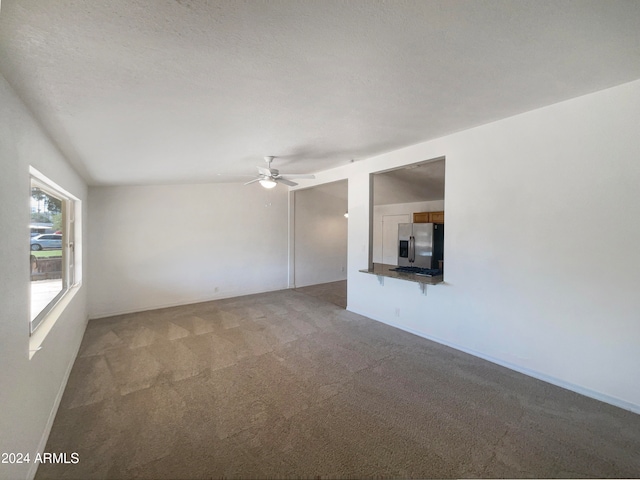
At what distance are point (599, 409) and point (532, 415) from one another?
632mm

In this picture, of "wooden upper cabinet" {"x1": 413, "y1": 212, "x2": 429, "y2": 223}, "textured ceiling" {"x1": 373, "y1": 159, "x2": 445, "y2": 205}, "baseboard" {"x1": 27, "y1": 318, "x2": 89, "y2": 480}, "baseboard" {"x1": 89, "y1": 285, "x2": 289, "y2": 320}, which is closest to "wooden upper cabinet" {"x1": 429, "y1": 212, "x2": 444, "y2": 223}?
"wooden upper cabinet" {"x1": 413, "y1": 212, "x2": 429, "y2": 223}

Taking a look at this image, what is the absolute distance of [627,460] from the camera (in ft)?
5.82

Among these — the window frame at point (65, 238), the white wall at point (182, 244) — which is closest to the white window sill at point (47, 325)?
the window frame at point (65, 238)

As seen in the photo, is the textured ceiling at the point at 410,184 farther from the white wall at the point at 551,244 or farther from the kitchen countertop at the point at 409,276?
the kitchen countertop at the point at 409,276

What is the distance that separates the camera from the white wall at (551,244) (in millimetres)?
2262

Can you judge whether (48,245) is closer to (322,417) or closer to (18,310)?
(18,310)

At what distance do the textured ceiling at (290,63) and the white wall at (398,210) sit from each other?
15.3 ft

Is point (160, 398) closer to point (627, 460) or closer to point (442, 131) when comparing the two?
point (627, 460)

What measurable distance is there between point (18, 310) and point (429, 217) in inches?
281

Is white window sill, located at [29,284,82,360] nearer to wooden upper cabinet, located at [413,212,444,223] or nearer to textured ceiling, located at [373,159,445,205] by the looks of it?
textured ceiling, located at [373,159,445,205]

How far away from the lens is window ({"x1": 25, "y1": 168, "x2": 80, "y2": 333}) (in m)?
2.18

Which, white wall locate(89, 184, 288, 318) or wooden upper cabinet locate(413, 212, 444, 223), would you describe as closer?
white wall locate(89, 184, 288, 318)

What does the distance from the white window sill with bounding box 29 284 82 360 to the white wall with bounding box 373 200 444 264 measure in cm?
740

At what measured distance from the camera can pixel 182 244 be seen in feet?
18.5
